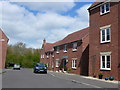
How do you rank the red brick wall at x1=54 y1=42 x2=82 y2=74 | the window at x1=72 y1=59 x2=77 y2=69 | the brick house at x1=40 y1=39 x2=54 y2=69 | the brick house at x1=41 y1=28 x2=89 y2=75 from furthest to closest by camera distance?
the brick house at x1=40 y1=39 x2=54 y2=69, the window at x1=72 y1=59 x2=77 y2=69, the red brick wall at x1=54 y1=42 x2=82 y2=74, the brick house at x1=41 y1=28 x2=89 y2=75

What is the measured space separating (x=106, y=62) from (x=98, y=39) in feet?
9.98

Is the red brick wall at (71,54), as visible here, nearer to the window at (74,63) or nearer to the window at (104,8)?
the window at (74,63)

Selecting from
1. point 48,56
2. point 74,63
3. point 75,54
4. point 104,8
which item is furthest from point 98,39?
point 48,56

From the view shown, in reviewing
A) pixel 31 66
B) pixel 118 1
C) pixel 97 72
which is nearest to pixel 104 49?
pixel 97 72

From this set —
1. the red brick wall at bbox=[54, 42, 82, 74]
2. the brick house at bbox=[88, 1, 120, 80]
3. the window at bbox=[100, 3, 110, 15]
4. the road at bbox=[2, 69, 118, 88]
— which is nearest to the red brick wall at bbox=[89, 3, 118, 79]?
the brick house at bbox=[88, 1, 120, 80]

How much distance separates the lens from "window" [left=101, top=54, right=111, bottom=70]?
20.6 metres

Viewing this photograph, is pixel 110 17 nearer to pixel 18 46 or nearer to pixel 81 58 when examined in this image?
pixel 81 58

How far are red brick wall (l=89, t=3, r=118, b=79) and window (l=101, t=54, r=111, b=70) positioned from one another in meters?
0.55

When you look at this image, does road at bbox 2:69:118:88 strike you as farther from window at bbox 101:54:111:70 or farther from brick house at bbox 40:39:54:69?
brick house at bbox 40:39:54:69

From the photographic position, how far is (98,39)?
73.5 feet

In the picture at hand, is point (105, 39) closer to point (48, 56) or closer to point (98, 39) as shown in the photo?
point (98, 39)

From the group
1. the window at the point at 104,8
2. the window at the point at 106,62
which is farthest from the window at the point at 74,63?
the window at the point at 104,8

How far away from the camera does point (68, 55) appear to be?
114 feet

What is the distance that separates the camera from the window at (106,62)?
20562 millimetres
